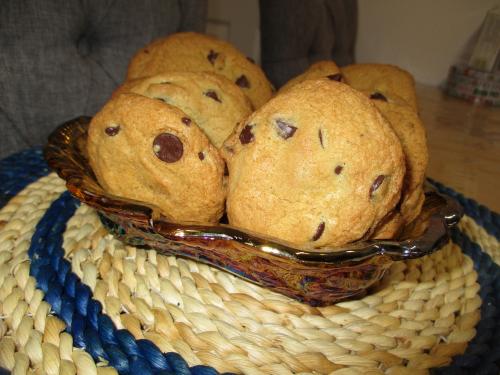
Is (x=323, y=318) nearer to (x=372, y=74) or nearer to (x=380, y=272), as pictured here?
(x=380, y=272)

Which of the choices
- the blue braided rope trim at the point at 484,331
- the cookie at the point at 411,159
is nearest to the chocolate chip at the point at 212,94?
the cookie at the point at 411,159

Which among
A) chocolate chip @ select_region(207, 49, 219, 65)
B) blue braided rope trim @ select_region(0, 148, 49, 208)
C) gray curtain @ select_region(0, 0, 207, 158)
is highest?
chocolate chip @ select_region(207, 49, 219, 65)

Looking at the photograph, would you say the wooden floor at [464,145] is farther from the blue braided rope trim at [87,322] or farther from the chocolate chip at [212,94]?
the blue braided rope trim at [87,322]

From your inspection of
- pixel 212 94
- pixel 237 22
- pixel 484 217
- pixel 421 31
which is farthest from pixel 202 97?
pixel 237 22

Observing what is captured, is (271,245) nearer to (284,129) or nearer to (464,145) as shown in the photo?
(284,129)

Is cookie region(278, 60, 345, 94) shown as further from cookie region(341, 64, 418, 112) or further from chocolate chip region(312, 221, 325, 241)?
chocolate chip region(312, 221, 325, 241)

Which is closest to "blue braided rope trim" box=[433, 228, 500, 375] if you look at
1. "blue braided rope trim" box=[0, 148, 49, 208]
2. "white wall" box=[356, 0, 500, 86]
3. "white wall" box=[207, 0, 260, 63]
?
"blue braided rope trim" box=[0, 148, 49, 208]
